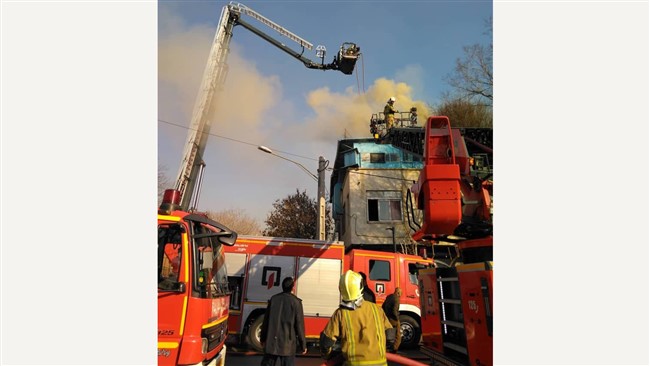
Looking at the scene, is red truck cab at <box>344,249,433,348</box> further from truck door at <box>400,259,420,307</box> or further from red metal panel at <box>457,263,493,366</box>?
red metal panel at <box>457,263,493,366</box>

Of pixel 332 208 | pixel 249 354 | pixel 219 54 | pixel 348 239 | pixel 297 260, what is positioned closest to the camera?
pixel 249 354

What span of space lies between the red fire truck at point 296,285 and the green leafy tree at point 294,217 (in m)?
20.8

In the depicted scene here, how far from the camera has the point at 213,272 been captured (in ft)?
15.1

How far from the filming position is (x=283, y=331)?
4.23m

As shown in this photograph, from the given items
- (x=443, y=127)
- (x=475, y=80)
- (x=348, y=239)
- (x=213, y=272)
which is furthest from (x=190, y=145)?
(x=348, y=239)

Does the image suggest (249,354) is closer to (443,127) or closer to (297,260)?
(297,260)

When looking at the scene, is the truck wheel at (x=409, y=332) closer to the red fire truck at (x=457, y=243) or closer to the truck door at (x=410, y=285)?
the truck door at (x=410, y=285)

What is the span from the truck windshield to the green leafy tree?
969 inches

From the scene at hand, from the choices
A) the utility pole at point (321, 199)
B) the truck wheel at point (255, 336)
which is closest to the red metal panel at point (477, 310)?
the truck wheel at point (255, 336)

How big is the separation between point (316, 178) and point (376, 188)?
10232 mm

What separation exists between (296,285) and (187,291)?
4.78m

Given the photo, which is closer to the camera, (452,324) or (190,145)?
(452,324)

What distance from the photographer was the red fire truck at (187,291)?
12.1 feet

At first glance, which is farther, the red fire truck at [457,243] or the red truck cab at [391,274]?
the red truck cab at [391,274]
